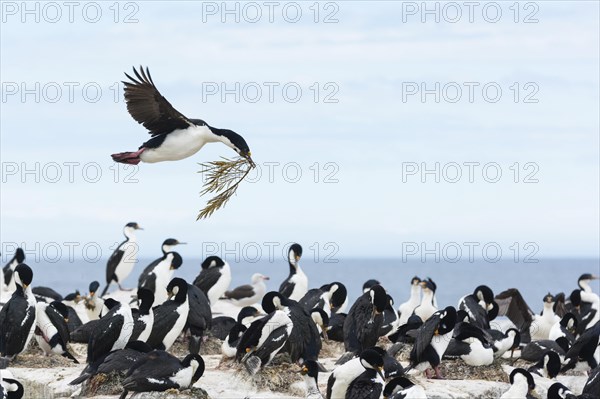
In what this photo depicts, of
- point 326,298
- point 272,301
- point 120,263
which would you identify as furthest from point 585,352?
point 120,263

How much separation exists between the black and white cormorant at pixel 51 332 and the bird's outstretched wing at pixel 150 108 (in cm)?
612

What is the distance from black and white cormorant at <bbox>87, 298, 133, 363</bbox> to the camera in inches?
573

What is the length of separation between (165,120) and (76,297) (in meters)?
12.8

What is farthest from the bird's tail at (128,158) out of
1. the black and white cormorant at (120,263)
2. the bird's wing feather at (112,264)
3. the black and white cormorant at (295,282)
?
the bird's wing feather at (112,264)

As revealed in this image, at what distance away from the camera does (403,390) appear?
39.4 feet

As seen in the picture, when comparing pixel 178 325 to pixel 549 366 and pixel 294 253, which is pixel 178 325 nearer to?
pixel 549 366

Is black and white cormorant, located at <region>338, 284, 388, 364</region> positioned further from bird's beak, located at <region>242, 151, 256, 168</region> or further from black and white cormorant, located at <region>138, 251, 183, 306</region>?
bird's beak, located at <region>242, 151, 256, 168</region>

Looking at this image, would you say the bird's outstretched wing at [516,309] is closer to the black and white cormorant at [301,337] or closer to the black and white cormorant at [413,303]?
the black and white cormorant at [413,303]

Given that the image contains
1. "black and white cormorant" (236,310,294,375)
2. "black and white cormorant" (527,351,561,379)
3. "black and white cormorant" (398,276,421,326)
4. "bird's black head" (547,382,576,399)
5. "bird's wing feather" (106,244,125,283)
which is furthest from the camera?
"bird's wing feather" (106,244,125,283)

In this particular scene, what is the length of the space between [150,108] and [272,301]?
5854 mm

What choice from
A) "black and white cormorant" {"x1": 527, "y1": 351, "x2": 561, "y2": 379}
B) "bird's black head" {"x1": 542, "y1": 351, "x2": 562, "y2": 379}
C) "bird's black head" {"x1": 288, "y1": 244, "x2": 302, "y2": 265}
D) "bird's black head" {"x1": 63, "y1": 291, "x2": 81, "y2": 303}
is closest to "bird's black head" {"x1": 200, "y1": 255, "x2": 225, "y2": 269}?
"bird's black head" {"x1": 288, "y1": 244, "x2": 302, "y2": 265}

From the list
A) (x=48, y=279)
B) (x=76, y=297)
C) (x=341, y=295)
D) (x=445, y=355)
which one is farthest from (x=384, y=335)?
(x=48, y=279)

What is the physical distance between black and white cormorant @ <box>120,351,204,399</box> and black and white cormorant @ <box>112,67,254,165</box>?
11.4 feet

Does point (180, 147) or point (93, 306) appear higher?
point (180, 147)
